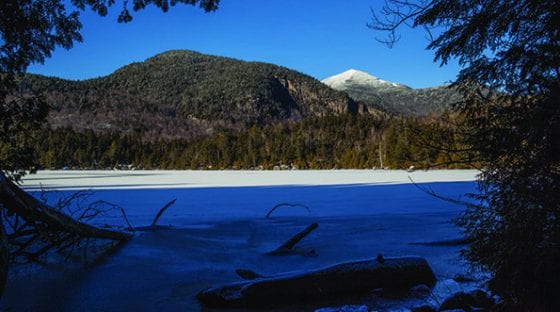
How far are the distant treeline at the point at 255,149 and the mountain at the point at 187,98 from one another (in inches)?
2161

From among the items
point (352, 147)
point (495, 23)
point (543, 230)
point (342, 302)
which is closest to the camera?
point (543, 230)

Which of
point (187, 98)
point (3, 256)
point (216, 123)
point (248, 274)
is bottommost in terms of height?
point (248, 274)

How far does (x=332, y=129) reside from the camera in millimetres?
61625

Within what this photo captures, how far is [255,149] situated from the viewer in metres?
63.3

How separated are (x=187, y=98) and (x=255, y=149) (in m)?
112

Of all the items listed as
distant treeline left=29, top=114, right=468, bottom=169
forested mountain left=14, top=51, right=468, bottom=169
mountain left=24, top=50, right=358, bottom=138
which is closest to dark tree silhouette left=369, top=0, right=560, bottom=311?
forested mountain left=14, top=51, right=468, bottom=169

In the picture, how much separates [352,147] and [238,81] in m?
123

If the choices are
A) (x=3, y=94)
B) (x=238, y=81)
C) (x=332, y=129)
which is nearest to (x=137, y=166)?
(x=332, y=129)

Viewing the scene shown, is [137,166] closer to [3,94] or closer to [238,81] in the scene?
[3,94]

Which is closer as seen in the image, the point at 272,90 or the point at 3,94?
the point at 3,94

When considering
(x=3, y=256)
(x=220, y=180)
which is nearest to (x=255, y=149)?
(x=220, y=180)

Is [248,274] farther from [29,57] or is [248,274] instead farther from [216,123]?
[216,123]

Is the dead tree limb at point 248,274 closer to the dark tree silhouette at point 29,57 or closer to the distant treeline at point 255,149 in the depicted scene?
the dark tree silhouette at point 29,57

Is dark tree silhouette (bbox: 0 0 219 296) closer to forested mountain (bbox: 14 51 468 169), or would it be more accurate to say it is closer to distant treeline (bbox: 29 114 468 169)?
forested mountain (bbox: 14 51 468 169)
